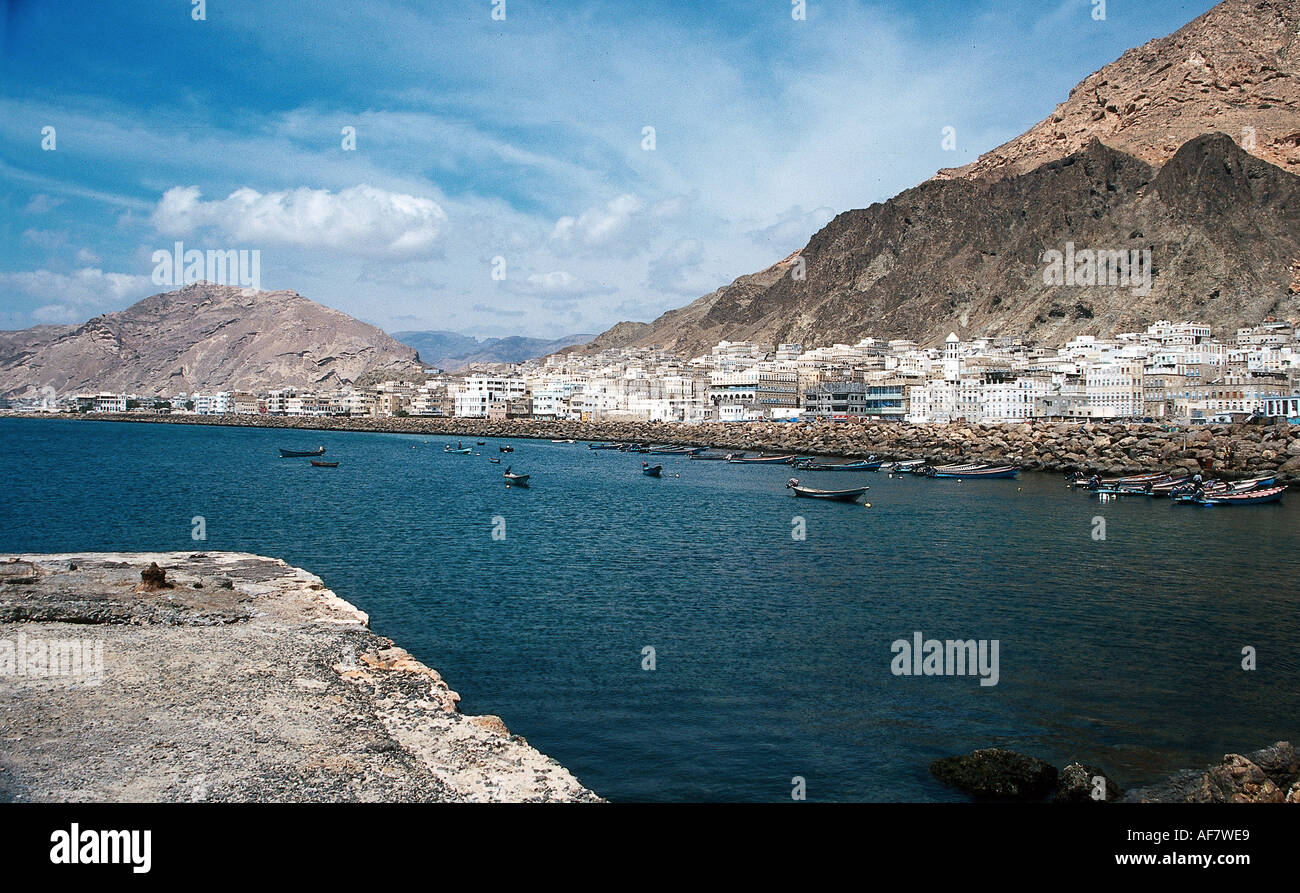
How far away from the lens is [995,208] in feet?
575

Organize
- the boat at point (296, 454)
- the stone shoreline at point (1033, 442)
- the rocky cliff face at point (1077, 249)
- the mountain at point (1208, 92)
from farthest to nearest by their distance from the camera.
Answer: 1. the mountain at point (1208, 92)
2. the rocky cliff face at point (1077, 249)
3. the boat at point (296, 454)
4. the stone shoreline at point (1033, 442)

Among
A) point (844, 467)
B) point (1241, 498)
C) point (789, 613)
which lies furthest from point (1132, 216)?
point (789, 613)

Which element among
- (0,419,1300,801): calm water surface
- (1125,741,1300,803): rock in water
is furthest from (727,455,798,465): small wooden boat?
(1125,741,1300,803): rock in water

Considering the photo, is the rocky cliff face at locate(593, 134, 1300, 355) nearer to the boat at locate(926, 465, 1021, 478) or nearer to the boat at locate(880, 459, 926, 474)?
the boat at locate(880, 459, 926, 474)

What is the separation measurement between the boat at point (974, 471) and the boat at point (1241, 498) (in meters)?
15.7

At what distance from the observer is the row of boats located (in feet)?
153

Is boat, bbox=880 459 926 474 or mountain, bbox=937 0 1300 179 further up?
mountain, bbox=937 0 1300 179

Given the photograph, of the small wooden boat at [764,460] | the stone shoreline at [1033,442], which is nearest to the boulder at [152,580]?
the stone shoreline at [1033,442]

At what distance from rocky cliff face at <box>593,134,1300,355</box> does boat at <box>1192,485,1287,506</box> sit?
291ft

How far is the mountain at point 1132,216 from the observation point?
13125cm

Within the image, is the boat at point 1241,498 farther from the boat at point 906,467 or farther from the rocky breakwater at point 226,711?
the rocky breakwater at point 226,711

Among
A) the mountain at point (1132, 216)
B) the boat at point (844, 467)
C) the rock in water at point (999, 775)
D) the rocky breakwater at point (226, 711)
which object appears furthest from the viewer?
the mountain at point (1132, 216)
